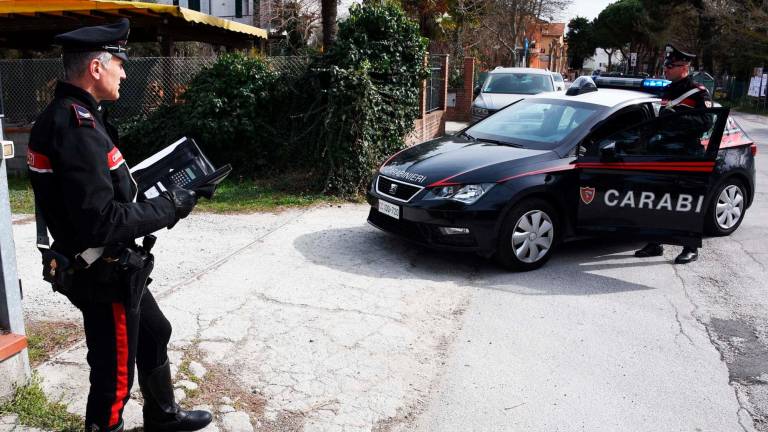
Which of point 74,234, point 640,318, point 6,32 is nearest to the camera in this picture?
point 74,234

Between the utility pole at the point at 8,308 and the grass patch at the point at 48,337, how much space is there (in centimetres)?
57

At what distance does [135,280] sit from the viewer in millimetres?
2572

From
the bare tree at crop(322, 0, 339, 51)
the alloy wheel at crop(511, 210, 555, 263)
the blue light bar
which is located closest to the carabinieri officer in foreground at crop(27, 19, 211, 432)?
the alloy wheel at crop(511, 210, 555, 263)

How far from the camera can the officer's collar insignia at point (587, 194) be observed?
5.90 meters

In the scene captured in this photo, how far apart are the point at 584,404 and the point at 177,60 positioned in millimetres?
9113

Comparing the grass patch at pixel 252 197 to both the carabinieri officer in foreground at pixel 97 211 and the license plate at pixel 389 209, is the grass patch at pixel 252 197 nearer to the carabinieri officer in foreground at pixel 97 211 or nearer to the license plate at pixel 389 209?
the license plate at pixel 389 209

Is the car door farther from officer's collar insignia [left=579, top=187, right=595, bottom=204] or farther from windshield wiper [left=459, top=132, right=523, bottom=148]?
windshield wiper [left=459, top=132, right=523, bottom=148]

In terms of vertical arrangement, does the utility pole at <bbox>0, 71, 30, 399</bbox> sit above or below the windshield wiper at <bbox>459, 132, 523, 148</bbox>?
below

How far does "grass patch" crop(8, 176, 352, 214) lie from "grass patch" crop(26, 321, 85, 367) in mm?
3796

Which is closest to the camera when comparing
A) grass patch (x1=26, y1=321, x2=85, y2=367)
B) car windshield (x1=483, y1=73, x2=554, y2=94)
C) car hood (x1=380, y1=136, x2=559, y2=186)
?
grass patch (x1=26, y1=321, x2=85, y2=367)

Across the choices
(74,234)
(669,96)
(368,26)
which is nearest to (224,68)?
(368,26)

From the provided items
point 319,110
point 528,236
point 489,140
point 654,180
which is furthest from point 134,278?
point 319,110

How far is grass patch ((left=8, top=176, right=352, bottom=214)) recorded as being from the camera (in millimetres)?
8375

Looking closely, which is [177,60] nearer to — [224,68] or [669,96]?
[224,68]
